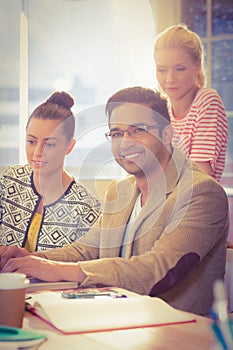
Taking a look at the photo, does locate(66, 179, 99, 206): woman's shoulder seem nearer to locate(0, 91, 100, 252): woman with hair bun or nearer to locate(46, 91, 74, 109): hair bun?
locate(0, 91, 100, 252): woman with hair bun

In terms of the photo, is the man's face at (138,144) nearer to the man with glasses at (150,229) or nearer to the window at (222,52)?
the man with glasses at (150,229)

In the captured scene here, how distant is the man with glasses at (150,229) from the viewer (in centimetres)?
172

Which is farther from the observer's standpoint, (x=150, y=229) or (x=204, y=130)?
(x=204, y=130)

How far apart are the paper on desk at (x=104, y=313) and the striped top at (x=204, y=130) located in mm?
1747

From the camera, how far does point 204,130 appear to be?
3102 millimetres

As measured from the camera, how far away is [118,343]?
1.10m

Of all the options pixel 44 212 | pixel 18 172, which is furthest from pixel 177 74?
pixel 44 212

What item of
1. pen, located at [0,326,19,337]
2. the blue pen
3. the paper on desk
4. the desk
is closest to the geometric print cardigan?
the paper on desk

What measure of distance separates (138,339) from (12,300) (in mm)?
221

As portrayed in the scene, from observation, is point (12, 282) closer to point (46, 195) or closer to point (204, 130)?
point (46, 195)

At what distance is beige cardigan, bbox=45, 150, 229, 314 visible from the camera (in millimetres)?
1771

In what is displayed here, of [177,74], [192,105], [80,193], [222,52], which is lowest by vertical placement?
[80,193]

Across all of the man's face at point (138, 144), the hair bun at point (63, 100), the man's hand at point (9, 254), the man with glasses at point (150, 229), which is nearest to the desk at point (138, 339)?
the man with glasses at point (150, 229)

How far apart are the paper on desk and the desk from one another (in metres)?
0.02
